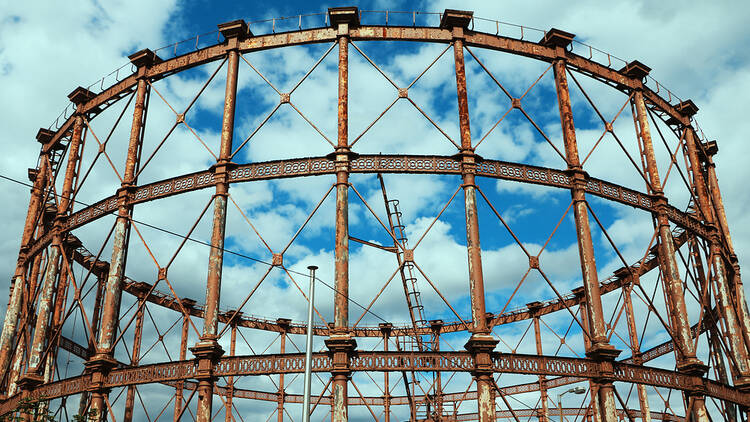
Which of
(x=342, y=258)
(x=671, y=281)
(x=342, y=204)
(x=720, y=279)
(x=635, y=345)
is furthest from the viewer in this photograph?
(x=635, y=345)

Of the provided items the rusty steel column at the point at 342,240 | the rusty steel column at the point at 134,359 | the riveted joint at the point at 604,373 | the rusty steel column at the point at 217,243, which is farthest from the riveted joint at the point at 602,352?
the rusty steel column at the point at 134,359

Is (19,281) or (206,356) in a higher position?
(19,281)

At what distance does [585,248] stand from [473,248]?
A: 345 centimetres

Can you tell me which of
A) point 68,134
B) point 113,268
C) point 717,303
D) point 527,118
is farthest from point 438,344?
point 68,134

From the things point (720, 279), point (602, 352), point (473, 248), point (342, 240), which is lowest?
point (602, 352)

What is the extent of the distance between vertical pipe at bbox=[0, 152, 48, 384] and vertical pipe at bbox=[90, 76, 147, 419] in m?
3.67

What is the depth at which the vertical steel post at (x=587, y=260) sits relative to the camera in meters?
15.7

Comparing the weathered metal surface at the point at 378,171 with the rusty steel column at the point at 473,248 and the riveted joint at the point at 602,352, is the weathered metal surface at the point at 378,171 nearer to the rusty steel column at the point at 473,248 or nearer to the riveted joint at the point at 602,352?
the rusty steel column at the point at 473,248

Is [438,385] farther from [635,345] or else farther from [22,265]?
[22,265]

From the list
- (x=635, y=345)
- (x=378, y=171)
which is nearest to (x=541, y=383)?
(x=635, y=345)

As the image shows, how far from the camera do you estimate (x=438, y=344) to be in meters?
30.0

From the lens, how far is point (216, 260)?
1639 centimetres

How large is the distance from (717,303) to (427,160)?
12425mm

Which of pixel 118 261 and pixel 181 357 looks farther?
pixel 181 357
